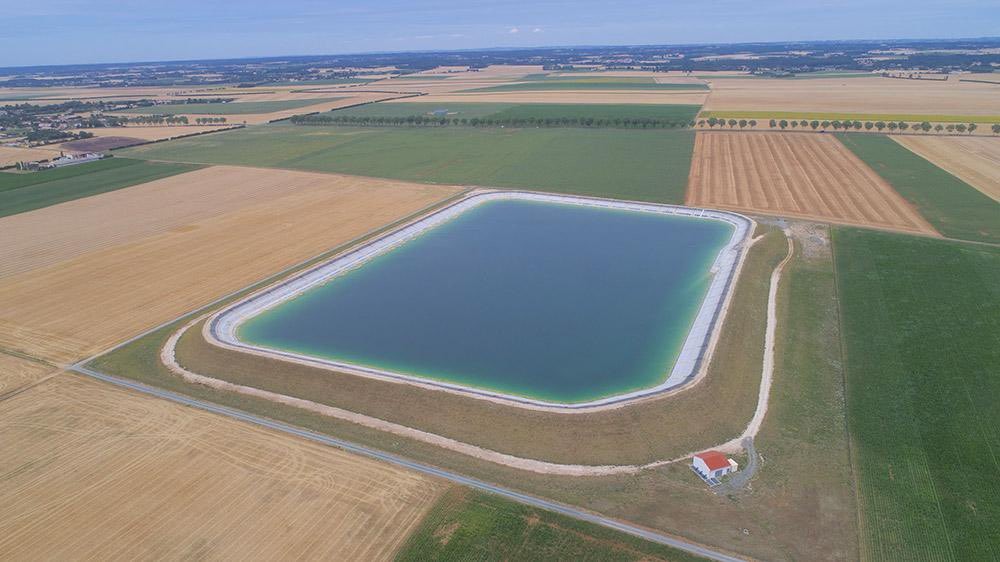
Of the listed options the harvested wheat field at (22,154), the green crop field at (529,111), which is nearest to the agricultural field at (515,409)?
the harvested wheat field at (22,154)

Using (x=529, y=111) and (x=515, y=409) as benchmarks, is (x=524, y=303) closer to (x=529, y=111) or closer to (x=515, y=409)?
(x=515, y=409)

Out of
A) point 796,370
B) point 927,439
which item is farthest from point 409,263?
point 927,439

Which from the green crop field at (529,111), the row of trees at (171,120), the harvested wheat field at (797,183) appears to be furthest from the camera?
the row of trees at (171,120)

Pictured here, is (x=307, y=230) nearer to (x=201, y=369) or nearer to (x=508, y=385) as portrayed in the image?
(x=201, y=369)

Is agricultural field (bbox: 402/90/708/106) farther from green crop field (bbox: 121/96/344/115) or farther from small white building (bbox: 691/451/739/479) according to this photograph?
small white building (bbox: 691/451/739/479)

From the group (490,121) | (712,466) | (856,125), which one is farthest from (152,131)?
(856,125)

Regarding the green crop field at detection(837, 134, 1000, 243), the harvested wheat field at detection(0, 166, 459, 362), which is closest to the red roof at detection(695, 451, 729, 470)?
the harvested wheat field at detection(0, 166, 459, 362)

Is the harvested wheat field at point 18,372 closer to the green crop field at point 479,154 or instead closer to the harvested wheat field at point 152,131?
the green crop field at point 479,154
